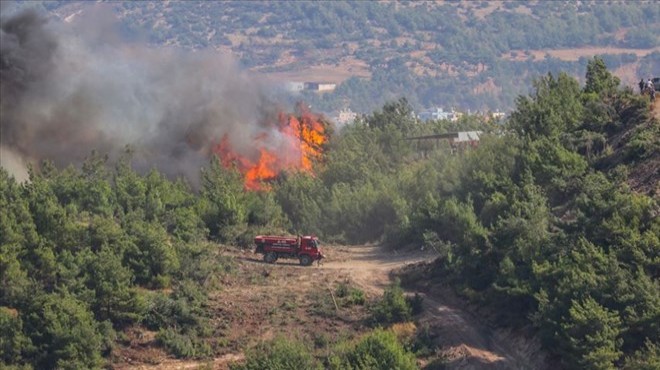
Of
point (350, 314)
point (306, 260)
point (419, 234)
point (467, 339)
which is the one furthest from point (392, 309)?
point (419, 234)

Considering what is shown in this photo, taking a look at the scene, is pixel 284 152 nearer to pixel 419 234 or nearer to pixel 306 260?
pixel 419 234

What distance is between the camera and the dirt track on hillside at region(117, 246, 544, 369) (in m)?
68.1

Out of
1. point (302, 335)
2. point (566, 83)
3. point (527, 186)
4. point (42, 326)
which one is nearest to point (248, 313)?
point (302, 335)

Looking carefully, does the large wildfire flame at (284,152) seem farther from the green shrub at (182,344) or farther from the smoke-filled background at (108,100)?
the green shrub at (182,344)

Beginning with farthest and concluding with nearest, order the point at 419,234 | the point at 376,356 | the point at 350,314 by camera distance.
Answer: the point at 419,234
the point at 350,314
the point at 376,356

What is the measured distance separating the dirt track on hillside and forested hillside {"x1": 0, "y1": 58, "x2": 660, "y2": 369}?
1.07m

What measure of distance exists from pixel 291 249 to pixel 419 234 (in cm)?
843

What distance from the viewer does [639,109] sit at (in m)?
85.6

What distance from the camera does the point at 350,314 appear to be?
7425 centimetres

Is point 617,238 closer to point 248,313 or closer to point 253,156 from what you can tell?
point 248,313

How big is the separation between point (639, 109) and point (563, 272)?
20538 mm

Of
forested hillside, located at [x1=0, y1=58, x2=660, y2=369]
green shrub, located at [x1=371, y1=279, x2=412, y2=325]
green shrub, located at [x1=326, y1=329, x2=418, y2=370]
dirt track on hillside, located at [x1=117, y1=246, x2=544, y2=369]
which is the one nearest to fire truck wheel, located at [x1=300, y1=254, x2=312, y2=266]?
dirt track on hillside, located at [x1=117, y1=246, x2=544, y2=369]

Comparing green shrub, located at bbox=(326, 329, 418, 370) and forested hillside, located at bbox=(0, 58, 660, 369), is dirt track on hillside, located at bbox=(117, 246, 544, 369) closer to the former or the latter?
forested hillside, located at bbox=(0, 58, 660, 369)

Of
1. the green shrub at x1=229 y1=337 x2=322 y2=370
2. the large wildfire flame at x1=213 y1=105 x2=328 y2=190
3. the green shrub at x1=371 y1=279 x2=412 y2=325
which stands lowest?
the large wildfire flame at x1=213 y1=105 x2=328 y2=190
